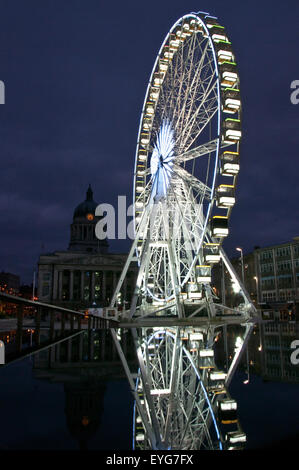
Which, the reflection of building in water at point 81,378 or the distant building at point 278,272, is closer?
the reflection of building in water at point 81,378

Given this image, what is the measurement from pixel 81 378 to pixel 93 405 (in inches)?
110

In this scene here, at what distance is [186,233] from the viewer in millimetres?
Result: 39469

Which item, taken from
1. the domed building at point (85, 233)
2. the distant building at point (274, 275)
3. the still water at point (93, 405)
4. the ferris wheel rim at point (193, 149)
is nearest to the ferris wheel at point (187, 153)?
the ferris wheel rim at point (193, 149)

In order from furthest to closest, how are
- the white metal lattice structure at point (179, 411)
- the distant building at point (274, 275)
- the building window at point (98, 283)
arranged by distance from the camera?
the building window at point (98, 283), the distant building at point (274, 275), the white metal lattice structure at point (179, 411)

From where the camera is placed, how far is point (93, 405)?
258 inches

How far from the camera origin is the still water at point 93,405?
4727 mm

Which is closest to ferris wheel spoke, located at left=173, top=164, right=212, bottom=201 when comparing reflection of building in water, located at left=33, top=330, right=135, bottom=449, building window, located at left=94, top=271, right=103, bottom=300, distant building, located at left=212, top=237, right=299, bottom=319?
reflection of building in water, located at left=33, top=330, right=135, bottom=449

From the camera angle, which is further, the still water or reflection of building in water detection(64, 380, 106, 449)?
reflection of building in water detection(64, 380, 106, 449)

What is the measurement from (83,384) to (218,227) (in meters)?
24.5

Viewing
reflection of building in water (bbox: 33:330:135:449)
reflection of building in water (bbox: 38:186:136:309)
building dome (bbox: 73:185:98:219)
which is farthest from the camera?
building dome (bbox: 73:185:98:219)

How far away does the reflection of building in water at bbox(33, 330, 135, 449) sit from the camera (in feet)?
17.8

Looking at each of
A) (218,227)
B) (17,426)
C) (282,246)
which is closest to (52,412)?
(17,426)

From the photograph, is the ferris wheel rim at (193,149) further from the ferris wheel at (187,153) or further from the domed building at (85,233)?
the domed building at (85,233)

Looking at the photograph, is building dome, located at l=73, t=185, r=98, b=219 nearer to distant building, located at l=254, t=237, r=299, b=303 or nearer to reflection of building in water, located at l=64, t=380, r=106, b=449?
distant building, located at l=254, t=237, r=299, b=303
